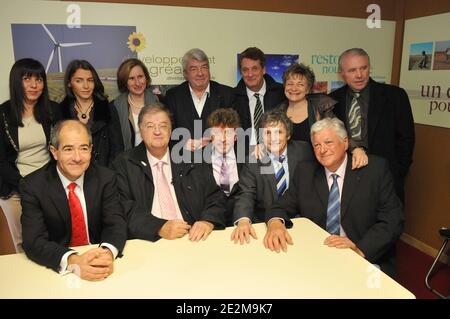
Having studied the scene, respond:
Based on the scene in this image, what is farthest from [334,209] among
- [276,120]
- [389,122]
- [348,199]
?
[389,122]

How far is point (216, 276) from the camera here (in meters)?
1.65

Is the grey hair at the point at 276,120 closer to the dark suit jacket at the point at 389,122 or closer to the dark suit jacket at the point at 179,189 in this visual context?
the dark suit jacket at the point at 179,189

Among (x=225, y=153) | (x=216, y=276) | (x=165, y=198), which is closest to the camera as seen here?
(x=216, y=276)

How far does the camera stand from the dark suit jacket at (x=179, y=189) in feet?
7.68

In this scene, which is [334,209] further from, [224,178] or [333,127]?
[224,178]

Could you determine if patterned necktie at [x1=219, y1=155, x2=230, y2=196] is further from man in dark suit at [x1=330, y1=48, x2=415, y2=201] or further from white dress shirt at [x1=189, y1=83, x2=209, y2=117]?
man in dark suit at [x1=330, y1=48, x2=415, y2=201]

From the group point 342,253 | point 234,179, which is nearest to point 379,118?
point 234,179

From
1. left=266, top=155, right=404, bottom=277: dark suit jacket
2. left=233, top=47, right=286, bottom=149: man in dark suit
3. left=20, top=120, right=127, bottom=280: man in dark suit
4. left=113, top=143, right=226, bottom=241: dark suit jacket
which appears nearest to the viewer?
left=20, top=120, right=127, bottom=280: man in dark suit

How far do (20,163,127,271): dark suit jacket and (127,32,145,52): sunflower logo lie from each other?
62.1 inches

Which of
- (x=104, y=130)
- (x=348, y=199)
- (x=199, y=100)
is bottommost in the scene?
(x=348, y=199)

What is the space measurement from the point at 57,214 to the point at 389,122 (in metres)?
2.63

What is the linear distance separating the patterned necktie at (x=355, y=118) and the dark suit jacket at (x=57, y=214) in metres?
2.04

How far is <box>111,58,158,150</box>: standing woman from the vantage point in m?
3.15

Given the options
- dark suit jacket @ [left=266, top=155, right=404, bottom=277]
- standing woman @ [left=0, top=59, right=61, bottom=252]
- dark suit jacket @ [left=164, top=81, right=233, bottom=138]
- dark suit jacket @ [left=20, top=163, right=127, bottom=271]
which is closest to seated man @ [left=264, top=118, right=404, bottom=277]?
dark suit jacket @ [left=266, top=155, right=404, bottom=277]
